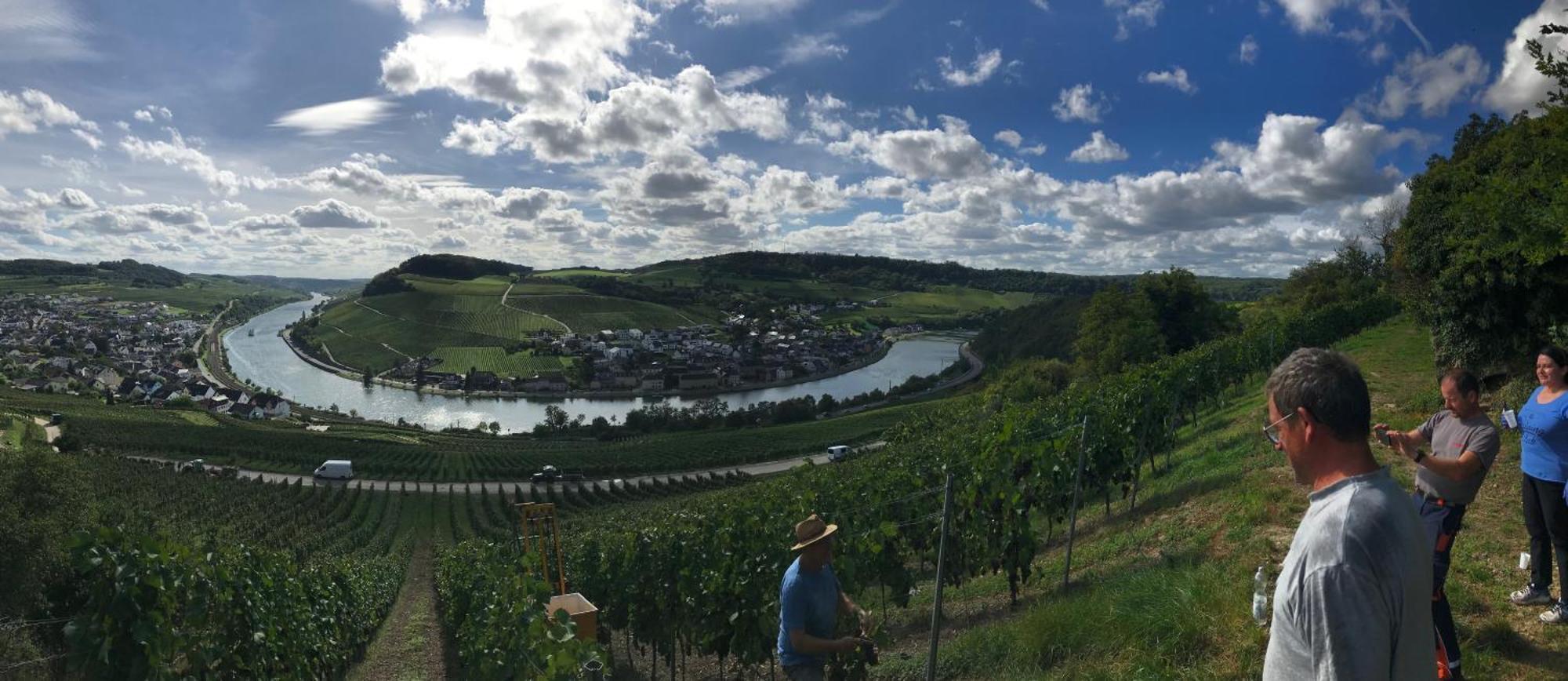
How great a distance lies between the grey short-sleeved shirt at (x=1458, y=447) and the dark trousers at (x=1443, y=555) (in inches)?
3.5

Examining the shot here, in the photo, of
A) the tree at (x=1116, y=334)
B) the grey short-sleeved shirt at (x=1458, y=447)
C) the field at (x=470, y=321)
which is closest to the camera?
the grey short-sleeved shirt at (x=1458, y=447)

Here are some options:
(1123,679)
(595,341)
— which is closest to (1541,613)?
(1123,679)

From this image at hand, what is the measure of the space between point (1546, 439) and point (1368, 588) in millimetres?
4193

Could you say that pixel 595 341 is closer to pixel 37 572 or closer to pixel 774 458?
pixel 774 458

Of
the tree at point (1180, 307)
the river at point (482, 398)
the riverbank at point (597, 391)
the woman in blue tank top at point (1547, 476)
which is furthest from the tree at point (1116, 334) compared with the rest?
the riverbank at point (597, 391)

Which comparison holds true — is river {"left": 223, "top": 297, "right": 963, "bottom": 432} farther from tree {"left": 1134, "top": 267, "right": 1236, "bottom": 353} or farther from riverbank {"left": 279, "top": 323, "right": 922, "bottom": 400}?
tree {"left": 1134, "top": 267, "right": 1236, "bottom": 353}

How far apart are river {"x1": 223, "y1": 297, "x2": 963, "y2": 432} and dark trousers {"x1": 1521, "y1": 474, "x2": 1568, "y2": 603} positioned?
96.7 metres

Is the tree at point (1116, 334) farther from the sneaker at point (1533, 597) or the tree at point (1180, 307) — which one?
the sneaker at point (1533, 597)

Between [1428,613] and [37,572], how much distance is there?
3683cm

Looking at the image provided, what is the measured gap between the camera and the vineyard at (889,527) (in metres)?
7.83

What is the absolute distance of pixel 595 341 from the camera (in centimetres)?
14375

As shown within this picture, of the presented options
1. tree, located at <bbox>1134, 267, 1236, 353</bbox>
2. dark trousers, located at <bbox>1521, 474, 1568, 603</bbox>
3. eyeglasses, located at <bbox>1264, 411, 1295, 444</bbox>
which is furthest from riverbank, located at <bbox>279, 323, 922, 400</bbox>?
eyeglasses, located at <bbox>1264, 411, 1295, 444</bbox>

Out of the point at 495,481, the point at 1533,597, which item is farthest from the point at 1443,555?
the point at 495,481

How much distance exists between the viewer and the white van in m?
61.0
